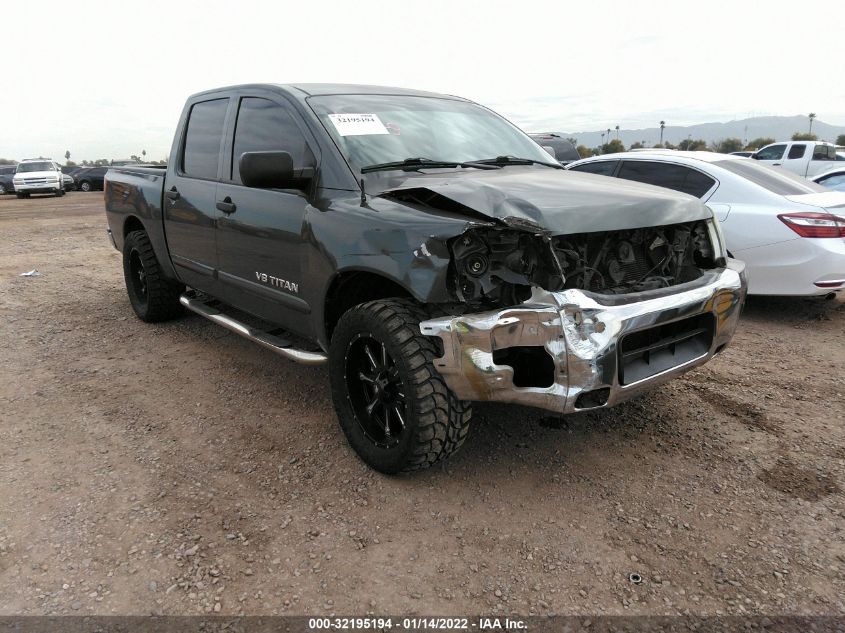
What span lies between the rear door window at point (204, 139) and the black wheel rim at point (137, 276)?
4.40ft

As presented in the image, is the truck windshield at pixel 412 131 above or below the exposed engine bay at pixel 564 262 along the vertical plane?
above

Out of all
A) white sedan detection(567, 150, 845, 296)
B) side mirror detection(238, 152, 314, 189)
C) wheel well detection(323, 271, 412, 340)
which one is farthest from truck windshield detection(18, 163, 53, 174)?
wheel well detection(323, 271, 412, 340)

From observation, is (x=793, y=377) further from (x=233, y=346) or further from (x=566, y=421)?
(x=233, y=346)

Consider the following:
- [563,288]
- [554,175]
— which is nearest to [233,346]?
[554,175]

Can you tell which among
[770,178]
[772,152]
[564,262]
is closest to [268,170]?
[564,262]

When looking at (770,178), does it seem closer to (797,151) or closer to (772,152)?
(797,151)

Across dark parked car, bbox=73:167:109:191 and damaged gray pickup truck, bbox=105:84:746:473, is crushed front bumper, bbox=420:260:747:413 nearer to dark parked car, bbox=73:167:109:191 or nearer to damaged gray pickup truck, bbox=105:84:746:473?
damaged gray pickup truck, bbox=105:84:746:473

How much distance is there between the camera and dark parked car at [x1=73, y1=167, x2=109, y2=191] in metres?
31.8

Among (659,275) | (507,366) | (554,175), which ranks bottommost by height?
(507,366)

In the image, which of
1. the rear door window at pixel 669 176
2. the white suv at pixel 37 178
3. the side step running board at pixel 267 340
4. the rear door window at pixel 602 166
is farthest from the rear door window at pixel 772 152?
the white suv at pixel 37 178

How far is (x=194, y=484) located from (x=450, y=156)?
218cm

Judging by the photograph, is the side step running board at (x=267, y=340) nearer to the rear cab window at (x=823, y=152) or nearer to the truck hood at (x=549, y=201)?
the truck hood at (x=549, y=201)

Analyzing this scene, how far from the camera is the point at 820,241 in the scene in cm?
509

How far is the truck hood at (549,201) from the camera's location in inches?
99.6
